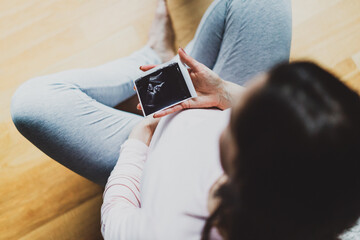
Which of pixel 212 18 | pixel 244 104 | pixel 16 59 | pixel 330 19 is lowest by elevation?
pixel 330 19

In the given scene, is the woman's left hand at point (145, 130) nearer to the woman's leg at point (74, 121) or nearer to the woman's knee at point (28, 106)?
the woman's leg at point (74, 121)

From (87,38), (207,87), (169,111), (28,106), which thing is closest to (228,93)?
(207,87)

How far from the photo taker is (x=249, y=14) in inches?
28.9

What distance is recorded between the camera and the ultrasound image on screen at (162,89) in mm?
701

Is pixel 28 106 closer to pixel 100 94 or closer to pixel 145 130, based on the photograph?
pixel 100 94

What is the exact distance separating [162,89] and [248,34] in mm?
340

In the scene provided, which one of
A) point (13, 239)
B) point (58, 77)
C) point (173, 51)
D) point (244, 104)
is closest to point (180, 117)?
point (244, 104)

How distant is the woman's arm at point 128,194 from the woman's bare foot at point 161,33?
47 centimetres

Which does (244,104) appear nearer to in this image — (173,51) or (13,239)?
(173,51)

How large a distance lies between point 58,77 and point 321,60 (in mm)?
1175

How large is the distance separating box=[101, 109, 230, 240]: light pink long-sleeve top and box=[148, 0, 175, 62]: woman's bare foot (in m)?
0.56

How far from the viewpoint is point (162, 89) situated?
2.35 ft

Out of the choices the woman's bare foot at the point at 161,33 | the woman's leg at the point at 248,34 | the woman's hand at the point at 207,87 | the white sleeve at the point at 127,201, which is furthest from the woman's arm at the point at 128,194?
the woman's bare foot at the point at 161,33

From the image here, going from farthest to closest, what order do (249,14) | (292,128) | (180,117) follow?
(249,14) → (180,117) → (292,128)
